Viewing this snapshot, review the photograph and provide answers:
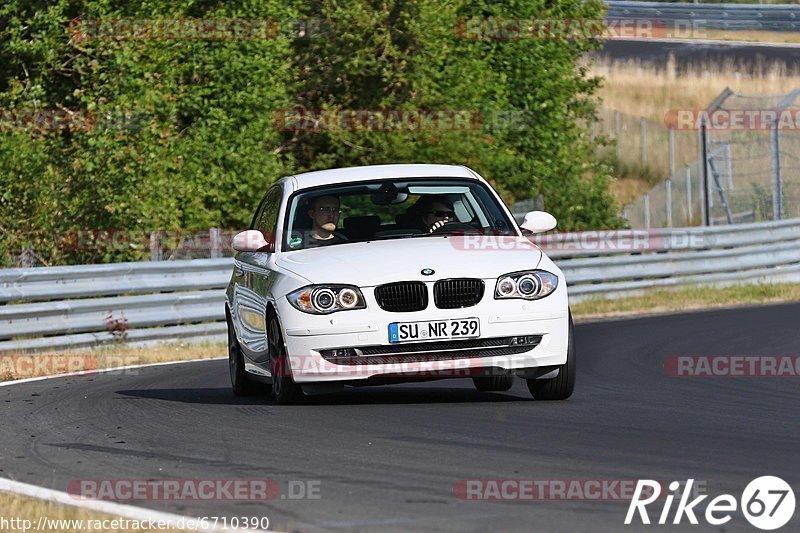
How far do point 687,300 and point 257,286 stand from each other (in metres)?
13.5

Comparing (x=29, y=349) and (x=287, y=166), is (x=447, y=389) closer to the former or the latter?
(x=29, y=349)

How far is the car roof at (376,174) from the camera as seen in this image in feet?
36.5

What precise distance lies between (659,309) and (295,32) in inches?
342

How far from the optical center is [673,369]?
12922 millimetres

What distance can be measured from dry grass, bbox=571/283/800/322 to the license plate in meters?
12.5

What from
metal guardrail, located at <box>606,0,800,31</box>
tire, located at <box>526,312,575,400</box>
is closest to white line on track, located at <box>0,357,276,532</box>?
tire, located at <box>526,312,575,400</box>

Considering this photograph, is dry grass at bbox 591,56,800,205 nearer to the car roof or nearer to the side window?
the side window

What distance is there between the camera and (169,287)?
720 inches

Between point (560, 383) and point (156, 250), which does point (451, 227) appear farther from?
point (156, 250)
